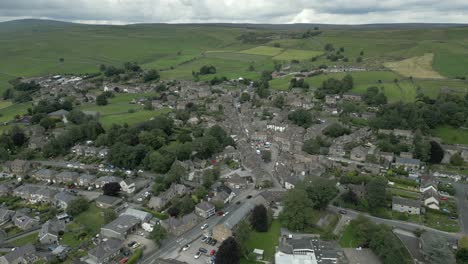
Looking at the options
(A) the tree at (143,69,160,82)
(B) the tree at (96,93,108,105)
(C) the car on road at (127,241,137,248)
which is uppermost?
(A) the tree at (143,69,160,82)

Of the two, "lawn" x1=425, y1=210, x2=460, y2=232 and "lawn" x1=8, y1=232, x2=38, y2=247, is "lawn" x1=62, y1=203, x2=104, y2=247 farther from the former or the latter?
"lawn" x1=425, y1=210, x2=460, y2=232

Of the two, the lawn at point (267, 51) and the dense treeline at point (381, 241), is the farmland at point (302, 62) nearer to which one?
the lawn at point (267, 51)

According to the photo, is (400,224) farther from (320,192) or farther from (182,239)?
(182,239)

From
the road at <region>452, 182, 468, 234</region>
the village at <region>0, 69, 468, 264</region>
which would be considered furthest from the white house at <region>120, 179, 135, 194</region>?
the road at <region>452, 182, 468, 234</region>

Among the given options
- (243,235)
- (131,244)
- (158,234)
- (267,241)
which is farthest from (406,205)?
(131,244)

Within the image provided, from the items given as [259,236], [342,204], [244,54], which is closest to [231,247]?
[259,236]

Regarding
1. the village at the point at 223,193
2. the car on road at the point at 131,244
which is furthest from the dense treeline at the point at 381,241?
the car on road at the point at 131,244

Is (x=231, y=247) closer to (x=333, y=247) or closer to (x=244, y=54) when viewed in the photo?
(x=333, y=247)
